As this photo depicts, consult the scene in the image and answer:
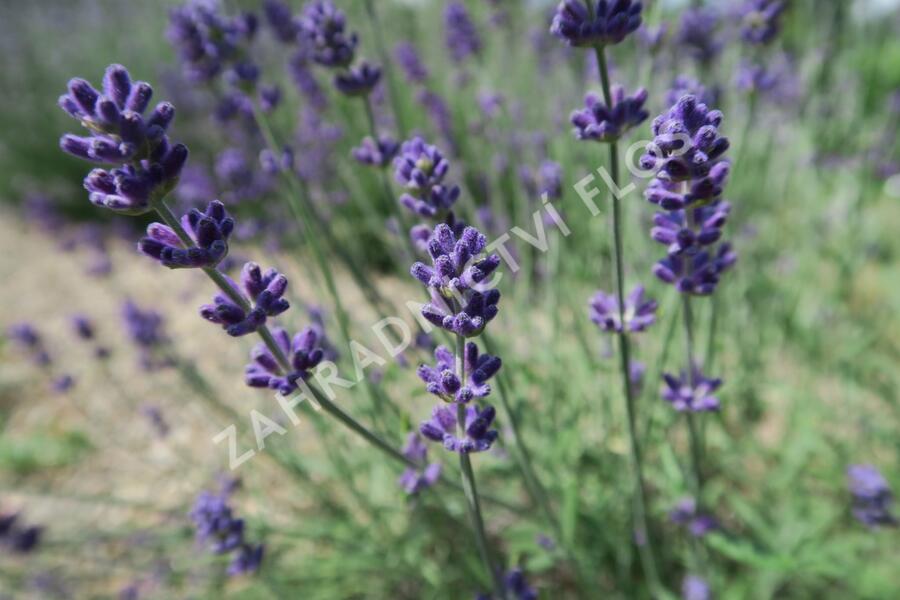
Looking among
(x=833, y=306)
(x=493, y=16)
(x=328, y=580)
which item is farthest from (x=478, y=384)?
(x=833, y=306)

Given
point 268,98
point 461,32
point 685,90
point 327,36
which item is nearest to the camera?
point 685,90

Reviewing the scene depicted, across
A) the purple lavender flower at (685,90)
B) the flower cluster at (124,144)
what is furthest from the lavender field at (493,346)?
the purple lavender flower at (685,90)

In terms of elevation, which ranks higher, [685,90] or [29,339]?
[685,90]

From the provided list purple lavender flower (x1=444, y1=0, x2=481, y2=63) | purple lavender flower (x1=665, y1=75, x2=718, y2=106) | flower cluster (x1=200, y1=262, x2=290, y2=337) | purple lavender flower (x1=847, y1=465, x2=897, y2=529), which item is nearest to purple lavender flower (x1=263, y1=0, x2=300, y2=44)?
purple lavender flower (x1=444, y1=0, x2=481, y2=63)

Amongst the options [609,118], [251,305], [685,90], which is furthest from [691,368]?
[251,305]

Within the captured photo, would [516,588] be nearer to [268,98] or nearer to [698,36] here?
[268,98]

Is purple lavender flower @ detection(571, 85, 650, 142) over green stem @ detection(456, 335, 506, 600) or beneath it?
over

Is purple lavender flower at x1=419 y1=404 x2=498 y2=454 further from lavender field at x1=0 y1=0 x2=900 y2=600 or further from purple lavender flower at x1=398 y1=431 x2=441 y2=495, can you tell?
purple lavender flower at x1=398 y1=431 x2=441 y2=495

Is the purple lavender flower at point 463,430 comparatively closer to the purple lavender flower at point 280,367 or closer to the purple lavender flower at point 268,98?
the purple lavender flower at point 280,367
